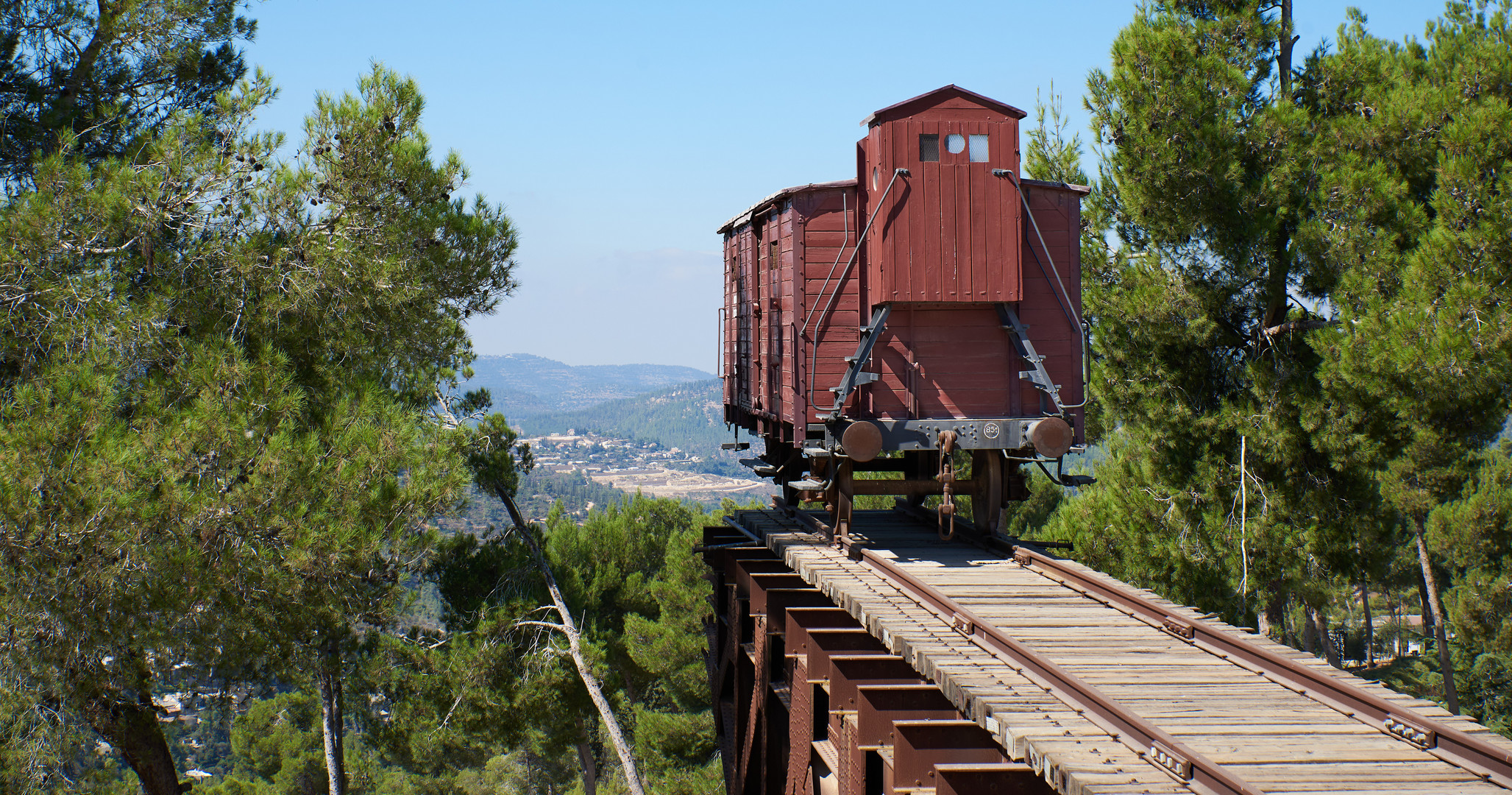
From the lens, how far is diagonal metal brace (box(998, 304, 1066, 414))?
875cm

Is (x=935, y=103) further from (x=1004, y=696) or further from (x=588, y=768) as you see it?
(x=588, y=768)

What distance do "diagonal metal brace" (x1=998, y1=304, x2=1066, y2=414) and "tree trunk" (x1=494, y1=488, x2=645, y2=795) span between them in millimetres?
8565

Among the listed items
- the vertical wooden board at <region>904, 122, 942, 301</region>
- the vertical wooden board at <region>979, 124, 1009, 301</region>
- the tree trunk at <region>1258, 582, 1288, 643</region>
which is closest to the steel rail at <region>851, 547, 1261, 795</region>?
the vertical wooden board at <region>904, 122, 942, 301</region>

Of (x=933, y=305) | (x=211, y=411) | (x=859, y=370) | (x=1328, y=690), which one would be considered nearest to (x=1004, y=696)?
(x=1328, y=690)

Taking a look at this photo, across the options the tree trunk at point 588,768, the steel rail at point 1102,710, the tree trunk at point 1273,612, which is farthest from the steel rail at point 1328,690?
the tree trunk at point 588,768

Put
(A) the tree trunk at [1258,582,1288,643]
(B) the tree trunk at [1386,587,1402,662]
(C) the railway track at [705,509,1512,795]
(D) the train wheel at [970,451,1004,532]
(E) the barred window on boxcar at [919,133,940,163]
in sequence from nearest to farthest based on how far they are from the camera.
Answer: (C) the railway track at [705,509,1512,795], (E) the barred window on boxcar at [919,133,940,163], (D) the train wheel at [970,451,1004,532], (A) the tree trunk at [1258,582,1288,643], (B) the tree trunk at [1386,587,1402,662]

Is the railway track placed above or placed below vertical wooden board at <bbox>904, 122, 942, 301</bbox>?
below

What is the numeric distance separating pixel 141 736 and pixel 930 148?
33.2 feet

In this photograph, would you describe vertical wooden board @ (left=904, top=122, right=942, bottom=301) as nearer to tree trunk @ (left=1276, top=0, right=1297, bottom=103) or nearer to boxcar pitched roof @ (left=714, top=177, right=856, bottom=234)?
boxcar pitched roof @ (left=714, top=177, right=856, bottom=234)

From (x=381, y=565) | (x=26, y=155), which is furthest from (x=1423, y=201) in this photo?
(x=26, y=155)

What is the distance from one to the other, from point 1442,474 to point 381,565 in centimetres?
1160

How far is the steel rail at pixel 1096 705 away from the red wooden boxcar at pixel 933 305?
2.13 meters

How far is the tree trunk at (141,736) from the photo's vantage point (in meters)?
10.5

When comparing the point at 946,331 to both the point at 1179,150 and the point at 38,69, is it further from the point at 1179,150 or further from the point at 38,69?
the point at 38,69
